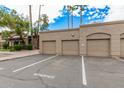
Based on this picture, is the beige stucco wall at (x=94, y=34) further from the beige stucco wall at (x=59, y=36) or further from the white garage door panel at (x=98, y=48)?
the white garage door panel at (x=98, y=48)

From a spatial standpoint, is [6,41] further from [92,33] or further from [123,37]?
[123,37]

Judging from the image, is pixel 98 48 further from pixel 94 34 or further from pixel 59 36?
pixel 59 36

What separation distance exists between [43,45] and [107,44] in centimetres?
965

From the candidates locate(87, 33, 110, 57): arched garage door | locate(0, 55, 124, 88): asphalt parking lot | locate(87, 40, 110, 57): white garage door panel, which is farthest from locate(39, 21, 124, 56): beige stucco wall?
locate(0, 55, 124, 88): asphalt parking lot

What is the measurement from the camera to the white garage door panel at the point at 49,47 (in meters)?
15.8

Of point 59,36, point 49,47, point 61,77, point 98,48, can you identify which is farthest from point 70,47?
point 61,77

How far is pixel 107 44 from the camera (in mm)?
12172

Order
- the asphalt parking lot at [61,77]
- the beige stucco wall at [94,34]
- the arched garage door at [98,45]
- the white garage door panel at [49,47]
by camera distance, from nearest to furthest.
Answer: the asphalt parking lot at [61,77]
the beige stucco wall at [94,34]
the arched garage door at [98,45]
the white garage door panel at [49,47]

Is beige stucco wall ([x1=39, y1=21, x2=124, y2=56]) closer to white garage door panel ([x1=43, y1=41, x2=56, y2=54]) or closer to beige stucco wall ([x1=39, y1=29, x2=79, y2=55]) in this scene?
beige stucco wall ([x1=39, y1=29, x2=79, y2=55])

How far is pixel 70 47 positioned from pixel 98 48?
3.79m

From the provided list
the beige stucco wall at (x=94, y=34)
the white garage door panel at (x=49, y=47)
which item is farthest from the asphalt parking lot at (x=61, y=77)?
the white garage door panel at (x=49, y=47)

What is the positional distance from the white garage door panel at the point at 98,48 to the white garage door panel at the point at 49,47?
5405 mm
